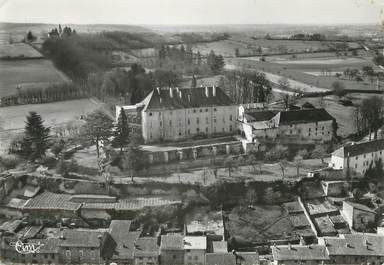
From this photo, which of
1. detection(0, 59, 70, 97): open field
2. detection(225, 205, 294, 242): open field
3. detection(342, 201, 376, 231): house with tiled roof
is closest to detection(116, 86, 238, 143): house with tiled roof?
detection(0, 59, 70, 97): open field

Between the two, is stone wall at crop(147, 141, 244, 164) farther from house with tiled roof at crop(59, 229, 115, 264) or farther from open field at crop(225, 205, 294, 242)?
house with tiled roof at crop(59, 229, 115, 264)

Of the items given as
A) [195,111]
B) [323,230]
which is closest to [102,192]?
[195,111]

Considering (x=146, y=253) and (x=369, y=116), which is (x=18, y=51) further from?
(x=369, y=116)

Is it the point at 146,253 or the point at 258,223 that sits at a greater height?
the point at 146,253

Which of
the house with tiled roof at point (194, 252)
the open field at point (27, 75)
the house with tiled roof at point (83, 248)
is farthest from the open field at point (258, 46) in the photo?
the house with tiled roof at point (83, 248)

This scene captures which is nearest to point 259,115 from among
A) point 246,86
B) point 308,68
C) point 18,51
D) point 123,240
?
point 246,86

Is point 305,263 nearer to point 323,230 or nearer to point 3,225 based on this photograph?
point 323,230

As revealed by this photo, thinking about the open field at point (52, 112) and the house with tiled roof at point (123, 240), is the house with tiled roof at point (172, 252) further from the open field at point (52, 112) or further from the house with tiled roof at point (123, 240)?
the open field at point (52, 112)
